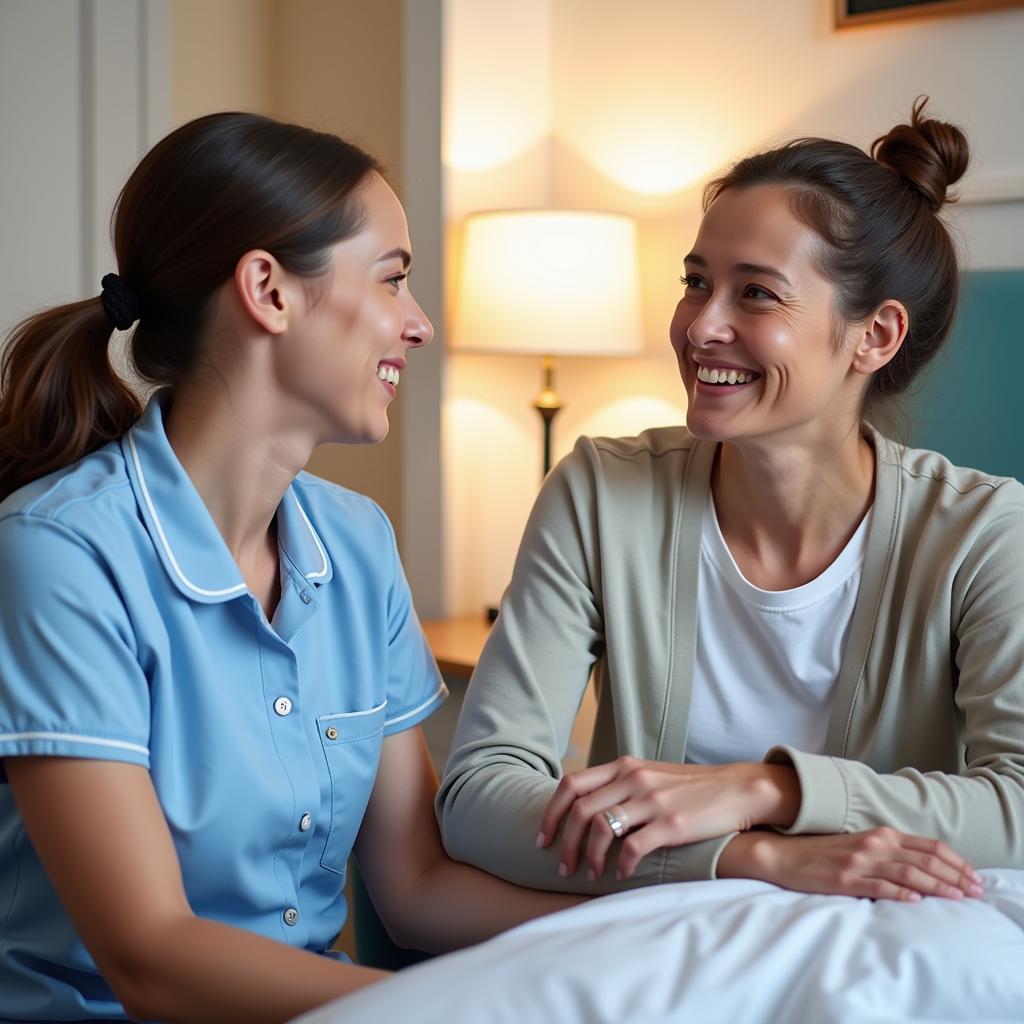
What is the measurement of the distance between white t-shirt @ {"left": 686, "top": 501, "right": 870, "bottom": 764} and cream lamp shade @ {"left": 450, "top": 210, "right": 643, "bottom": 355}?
4.06 ft

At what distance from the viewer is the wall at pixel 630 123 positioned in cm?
256

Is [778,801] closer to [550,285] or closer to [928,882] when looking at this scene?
[928,882]

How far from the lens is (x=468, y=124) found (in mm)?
2973

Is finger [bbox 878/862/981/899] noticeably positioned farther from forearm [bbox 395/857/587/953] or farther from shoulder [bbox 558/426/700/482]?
shoulder [bbox 558/426/700/482]

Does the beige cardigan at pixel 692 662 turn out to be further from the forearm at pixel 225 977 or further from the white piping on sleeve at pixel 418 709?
the forearm at pixel 225 977

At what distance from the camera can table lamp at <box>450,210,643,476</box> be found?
9.09 ft

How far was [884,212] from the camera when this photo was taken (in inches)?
62.6

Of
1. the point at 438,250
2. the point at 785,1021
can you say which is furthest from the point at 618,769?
the point at 438,250

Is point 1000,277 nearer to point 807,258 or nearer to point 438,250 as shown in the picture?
point 807,258

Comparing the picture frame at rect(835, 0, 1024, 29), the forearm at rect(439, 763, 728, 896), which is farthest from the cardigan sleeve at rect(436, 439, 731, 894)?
the picture frame at rect(835, 0, 1024, 29)

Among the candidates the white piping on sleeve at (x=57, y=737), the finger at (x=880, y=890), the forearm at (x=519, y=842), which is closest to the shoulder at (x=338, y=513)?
the forearm at (x=519, y=842)

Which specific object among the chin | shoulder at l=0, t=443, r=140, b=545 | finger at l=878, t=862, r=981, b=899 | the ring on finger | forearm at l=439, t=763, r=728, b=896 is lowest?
forearm at l=439, t=763, r=728, b=896

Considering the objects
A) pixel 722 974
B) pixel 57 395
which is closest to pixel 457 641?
pixel 57 395

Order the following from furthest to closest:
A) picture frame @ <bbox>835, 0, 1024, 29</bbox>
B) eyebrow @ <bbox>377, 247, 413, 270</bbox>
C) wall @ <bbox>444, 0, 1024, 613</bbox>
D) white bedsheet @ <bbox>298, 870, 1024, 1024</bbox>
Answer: wall @ <bbox>444, 0, 1024, 613</bbox> < picture frame @ <bbox>835, 0, 1024, 29</bbox> < eyebrow @ <bbox>377, 247, 413, 270</bbox> < white bedsheet @ <bbox>298, 870, 1024, 1024</bbox>
